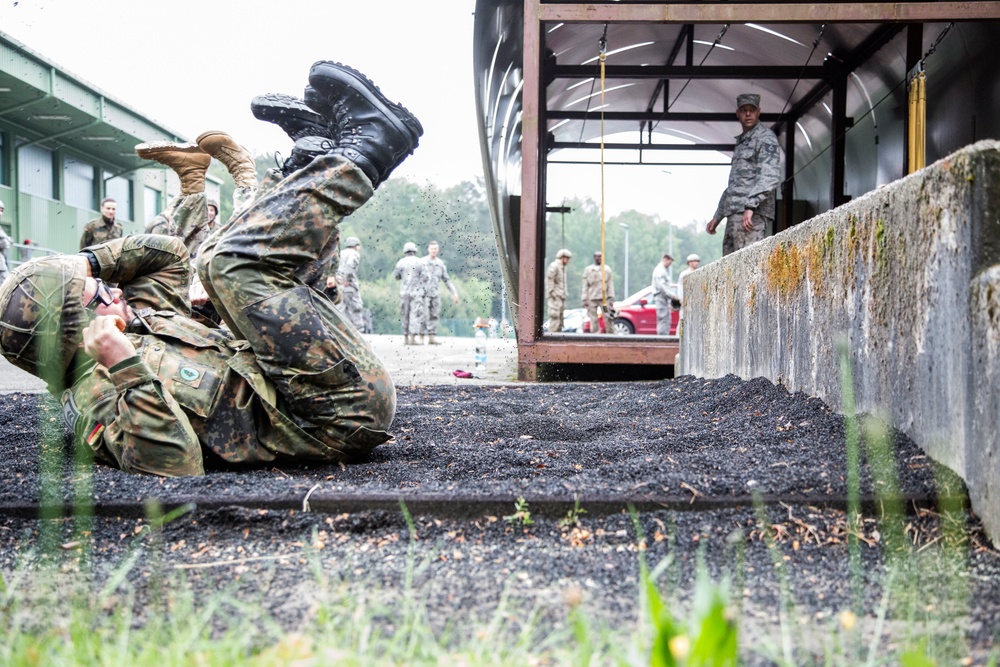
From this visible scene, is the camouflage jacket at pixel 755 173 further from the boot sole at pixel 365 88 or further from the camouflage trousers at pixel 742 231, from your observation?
the boot sole at pixel 365 88

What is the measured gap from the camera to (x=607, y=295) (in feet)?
47.4

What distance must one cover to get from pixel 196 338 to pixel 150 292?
2.19 ft

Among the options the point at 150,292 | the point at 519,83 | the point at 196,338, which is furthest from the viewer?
the point at 519,83

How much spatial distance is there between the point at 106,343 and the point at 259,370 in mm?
447

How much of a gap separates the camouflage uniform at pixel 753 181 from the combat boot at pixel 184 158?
421 cm

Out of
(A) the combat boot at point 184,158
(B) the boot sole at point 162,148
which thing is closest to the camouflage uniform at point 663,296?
(A) the combat boot at point 184,158

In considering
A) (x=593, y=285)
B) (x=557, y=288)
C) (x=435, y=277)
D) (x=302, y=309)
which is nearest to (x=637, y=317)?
(x=593, y=285)

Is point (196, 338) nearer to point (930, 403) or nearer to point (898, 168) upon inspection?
point (930, 403)

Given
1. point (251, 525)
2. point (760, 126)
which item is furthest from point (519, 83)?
point (251, 525)

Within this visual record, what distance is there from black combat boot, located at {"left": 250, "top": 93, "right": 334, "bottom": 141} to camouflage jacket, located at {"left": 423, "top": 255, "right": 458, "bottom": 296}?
10.3 meters

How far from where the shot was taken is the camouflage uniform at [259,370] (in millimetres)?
2439

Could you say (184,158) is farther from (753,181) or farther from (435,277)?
(435,277)

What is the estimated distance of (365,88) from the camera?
2.81m

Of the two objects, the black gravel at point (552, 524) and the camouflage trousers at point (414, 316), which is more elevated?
the camouflage trousers at point (414, 316)
